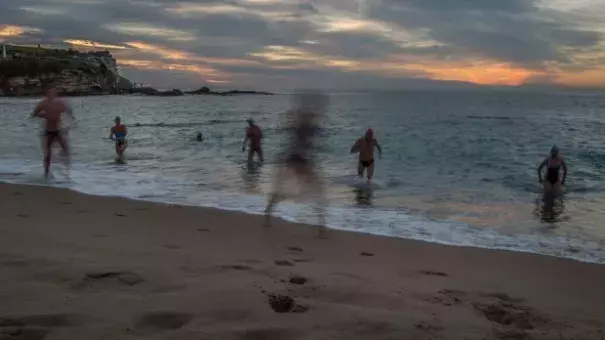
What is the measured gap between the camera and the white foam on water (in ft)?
25.8

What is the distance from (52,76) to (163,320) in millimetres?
109804

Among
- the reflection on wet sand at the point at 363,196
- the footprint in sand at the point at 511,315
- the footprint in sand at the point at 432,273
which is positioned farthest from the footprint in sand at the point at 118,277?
the reflection on wet sand at the point at 363,196

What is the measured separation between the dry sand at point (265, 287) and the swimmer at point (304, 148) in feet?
4.82

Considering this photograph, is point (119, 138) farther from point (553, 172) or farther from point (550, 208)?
point (550, 208)

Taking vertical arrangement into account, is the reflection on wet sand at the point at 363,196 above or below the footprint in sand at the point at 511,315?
below

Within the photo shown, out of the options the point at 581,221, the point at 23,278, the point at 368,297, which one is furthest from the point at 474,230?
the point at 23,278

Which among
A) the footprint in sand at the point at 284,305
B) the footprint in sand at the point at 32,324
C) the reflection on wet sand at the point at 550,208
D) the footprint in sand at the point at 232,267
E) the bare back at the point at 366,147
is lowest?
the reflection on wet sand at the point at 550,208

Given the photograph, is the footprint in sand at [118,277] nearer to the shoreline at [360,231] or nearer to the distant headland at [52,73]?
the shoreline at [360,231]

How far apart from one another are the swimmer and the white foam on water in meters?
0.63

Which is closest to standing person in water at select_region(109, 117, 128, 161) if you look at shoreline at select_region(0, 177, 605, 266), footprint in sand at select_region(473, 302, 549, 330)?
shoreline at select_region(0, 177, 605, 266)

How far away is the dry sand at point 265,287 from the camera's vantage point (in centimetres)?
352

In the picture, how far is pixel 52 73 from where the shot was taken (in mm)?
102250

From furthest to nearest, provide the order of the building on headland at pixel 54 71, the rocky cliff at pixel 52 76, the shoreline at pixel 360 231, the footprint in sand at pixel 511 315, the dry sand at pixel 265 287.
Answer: the building on headland at pixel 54 71, the rocky cliff at pixel 52 76, the shoreline at pixel 360 231, the footprint in sand at pixel 511 315, the dry sand at pixel 265 287

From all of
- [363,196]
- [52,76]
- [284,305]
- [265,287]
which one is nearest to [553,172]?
[363,196]
